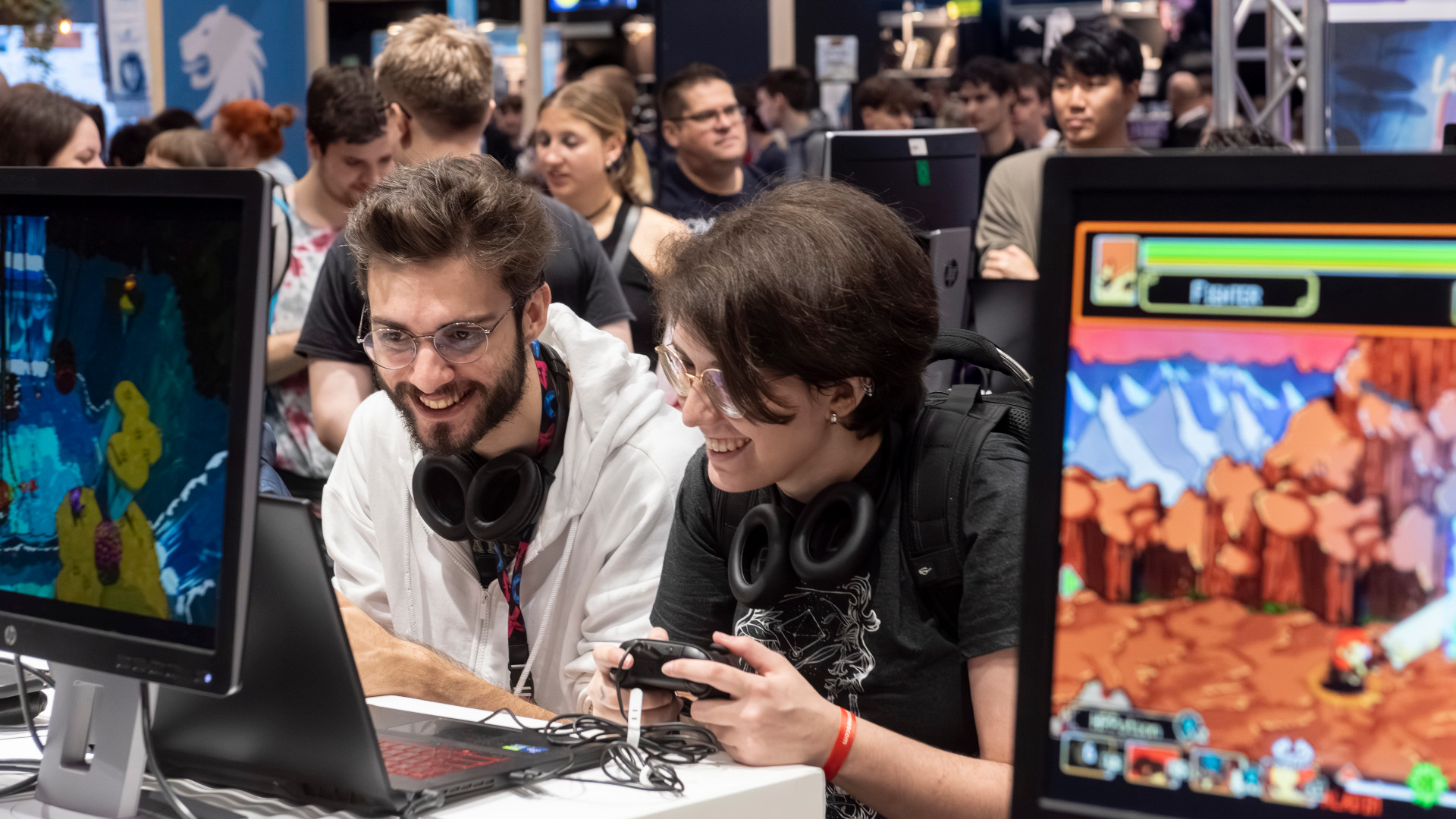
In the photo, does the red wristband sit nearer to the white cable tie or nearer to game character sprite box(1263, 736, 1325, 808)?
the white cable tie

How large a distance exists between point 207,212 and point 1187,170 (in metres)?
0.82

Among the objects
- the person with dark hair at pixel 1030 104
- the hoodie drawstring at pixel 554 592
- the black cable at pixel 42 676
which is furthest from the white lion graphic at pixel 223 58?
the black cable at pixel 42 676

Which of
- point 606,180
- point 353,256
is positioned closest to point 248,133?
point 606,180

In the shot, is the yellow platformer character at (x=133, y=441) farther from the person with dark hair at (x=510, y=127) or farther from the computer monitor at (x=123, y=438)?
the person with dark hair at (x=510, y=127)

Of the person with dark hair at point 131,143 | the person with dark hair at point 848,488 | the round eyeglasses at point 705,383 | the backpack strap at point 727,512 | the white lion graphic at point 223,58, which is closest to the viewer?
the person with dark hair at point 848,488

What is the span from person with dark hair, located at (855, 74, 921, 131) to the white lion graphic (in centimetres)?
324

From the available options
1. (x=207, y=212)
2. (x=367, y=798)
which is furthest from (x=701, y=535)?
(x=207, y=212)

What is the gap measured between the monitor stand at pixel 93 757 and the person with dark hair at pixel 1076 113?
3.43 meters

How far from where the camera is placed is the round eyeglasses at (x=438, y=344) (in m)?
2.04

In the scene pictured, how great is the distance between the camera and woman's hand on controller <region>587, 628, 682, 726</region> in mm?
1570

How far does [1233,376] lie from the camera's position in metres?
0.93

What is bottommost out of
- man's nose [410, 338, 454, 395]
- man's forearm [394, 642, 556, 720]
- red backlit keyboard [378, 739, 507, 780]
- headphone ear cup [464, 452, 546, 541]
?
man's forearm [394, 642, 556, 720]

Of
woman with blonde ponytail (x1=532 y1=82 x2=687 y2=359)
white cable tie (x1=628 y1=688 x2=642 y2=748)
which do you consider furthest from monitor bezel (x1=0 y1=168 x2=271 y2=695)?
woman with blonde ponytail (x1=532 y1=82 x2=687 y2=359)

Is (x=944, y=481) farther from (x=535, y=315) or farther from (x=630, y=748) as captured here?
(x=535, y=315)
